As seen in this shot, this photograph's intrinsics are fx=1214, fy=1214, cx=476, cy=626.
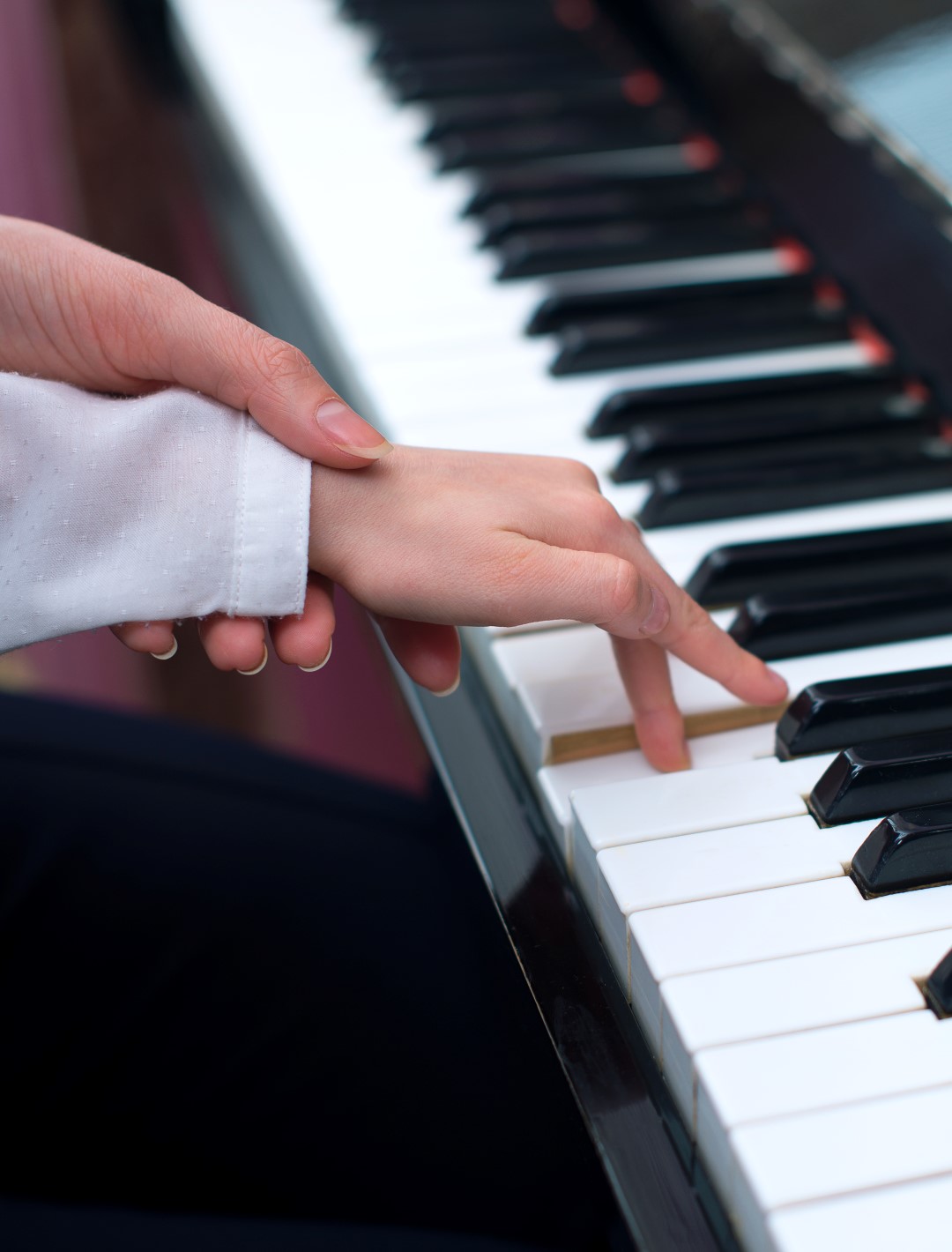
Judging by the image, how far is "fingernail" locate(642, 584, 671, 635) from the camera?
0.72m

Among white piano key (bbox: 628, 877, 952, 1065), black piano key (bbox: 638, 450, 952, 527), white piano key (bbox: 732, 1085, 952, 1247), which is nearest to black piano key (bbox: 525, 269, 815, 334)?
black piano key (bbox: 638, 450, 952, 527)

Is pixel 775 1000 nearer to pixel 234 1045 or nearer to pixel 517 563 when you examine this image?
pixel 517 563

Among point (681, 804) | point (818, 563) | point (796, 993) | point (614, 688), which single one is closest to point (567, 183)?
point (818, 563)

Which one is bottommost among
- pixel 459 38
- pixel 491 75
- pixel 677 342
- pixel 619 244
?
pixel 677 342

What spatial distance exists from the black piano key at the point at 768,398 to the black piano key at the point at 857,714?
1.21 ft

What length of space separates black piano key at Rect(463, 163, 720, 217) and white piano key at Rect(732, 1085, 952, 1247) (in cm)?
103

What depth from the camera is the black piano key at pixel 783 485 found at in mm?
968

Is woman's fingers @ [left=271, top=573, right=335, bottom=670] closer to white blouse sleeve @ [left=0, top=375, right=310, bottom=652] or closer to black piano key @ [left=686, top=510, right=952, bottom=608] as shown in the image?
white blouse sleeve @ [left=0, top=375, right=310, bottom=652]

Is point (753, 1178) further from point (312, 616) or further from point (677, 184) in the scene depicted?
point (677, 184)

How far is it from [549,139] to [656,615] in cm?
90

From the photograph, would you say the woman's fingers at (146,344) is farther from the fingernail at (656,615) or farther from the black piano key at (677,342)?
the black piano key at (677,342)

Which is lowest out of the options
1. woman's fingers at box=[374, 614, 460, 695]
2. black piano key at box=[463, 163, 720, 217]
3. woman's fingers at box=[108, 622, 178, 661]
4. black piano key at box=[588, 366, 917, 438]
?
woman's fingers at box=[374, 614, 460, 695]

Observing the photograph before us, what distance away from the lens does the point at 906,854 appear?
660 millimetres

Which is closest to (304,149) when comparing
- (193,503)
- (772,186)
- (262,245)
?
(262,245)
